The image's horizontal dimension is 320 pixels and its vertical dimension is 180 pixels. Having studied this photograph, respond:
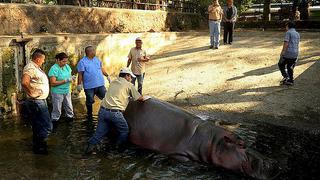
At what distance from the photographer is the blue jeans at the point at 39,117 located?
6.71 m

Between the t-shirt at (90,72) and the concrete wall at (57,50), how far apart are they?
1847mm

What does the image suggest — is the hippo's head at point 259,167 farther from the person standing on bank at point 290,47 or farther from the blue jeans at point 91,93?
the person standing on bank at point 290,47

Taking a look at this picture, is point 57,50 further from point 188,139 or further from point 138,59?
point 188,139

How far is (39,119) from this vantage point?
6.81m

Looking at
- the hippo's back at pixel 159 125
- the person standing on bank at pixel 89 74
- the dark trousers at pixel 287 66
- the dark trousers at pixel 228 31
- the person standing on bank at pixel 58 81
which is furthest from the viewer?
the dark trousers at pixel 228 31

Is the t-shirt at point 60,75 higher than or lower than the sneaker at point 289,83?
higher

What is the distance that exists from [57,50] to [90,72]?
2302 millimetres

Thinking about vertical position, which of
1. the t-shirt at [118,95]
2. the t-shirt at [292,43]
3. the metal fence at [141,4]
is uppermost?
the metal fence at [141,4]

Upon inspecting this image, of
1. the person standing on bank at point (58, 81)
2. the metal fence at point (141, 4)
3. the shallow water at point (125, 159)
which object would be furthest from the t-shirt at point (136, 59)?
Result: the metal fence at point (141, 4)

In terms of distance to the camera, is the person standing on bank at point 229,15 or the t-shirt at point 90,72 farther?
the person standing on bank at point 229,15

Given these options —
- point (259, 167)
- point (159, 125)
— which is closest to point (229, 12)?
point (159, 125)

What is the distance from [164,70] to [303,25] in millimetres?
10048

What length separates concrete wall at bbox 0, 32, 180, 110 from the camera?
9383 millimetres

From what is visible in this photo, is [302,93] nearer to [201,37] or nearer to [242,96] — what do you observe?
[242,96]
